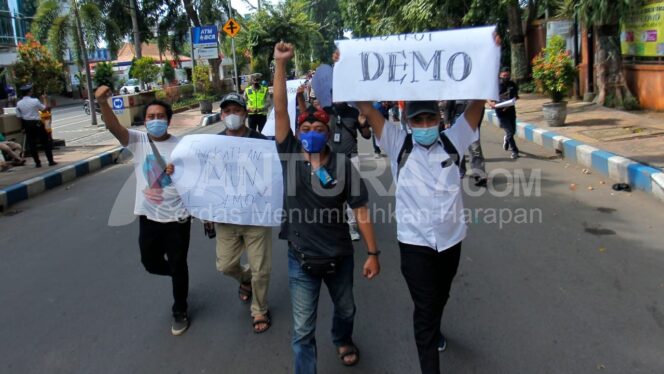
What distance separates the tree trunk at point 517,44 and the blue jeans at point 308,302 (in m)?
17.5

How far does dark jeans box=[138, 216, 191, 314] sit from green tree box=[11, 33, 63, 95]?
795 inches

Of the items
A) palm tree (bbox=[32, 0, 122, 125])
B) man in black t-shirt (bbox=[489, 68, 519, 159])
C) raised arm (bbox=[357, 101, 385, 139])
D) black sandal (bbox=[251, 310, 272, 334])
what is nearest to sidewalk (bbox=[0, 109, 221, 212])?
palm tree (bbox=[32, 0, 122, 125])

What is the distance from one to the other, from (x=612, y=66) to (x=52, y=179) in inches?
483

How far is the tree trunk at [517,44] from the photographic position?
18.8 meters

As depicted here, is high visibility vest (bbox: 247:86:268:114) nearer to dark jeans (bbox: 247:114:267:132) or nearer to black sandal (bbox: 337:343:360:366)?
dark jeans (bbox: 247:114:267:132)

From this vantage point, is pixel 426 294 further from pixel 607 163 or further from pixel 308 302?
pixel 607 163

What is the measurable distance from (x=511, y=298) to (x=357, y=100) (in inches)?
78.9

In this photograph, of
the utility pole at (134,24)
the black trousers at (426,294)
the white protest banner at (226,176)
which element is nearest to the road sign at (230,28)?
the utility pole at (134,24)

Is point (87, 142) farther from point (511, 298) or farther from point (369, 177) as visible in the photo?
point (511, 298)

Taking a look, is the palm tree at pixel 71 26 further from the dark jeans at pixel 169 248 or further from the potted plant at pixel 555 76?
the dark jeans at pixel 169 248

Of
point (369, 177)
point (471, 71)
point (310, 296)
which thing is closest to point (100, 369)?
point (310, 296)

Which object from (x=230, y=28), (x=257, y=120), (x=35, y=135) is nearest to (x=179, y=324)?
(x=257, y=120)

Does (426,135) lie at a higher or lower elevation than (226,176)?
higher

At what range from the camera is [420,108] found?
2.77m
